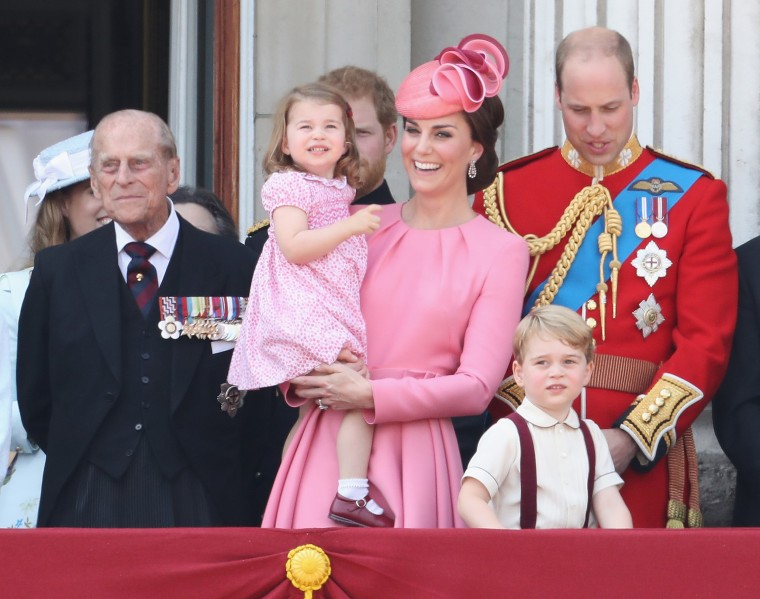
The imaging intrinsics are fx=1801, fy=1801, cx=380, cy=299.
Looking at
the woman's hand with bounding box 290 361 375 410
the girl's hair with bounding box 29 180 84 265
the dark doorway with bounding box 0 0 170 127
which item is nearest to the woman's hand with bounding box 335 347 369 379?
the woman's hand with bounding box 290 361 375 410

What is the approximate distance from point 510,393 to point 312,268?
2.05 ft

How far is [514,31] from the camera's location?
621 centimetres

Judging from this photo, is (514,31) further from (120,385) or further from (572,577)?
(572,577)

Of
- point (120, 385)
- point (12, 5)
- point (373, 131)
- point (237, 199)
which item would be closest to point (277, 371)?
point (120, 385)

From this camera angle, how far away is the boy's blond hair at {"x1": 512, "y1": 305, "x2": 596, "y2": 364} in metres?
3.88

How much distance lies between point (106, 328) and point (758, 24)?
2326 millimetres

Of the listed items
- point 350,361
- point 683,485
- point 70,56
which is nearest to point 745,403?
point 683,485

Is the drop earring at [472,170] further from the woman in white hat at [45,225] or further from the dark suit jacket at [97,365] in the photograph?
the woman in white hat at [45,225]

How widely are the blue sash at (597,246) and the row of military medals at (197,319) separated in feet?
2.44

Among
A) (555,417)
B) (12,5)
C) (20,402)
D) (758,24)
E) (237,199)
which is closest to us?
(555,417)

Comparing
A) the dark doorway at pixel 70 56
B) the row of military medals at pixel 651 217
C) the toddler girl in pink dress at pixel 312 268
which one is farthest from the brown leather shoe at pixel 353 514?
the dark doorway at pixel 70 56

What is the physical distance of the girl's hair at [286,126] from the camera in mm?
4230

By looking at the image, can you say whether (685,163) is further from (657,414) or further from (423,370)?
(423,370)

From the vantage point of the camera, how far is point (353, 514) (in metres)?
3.95
